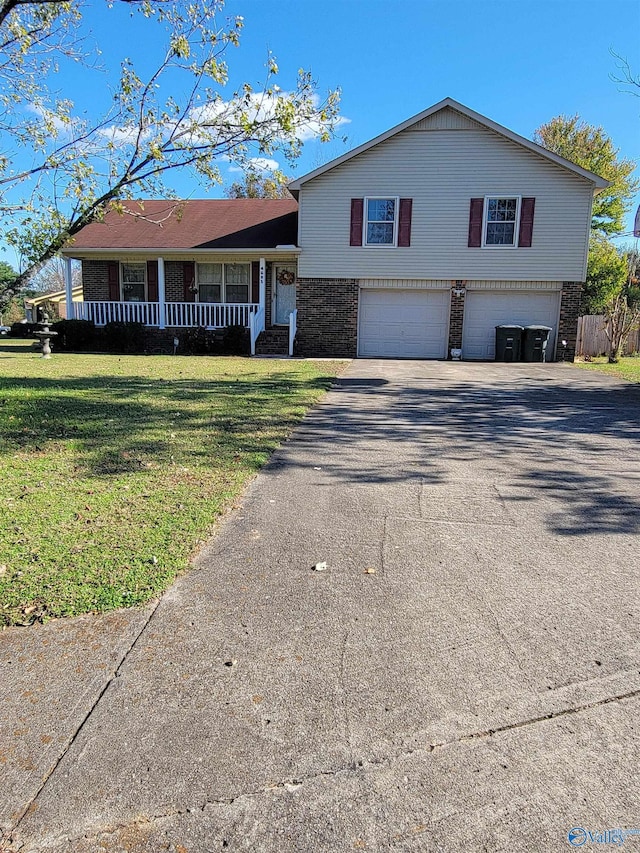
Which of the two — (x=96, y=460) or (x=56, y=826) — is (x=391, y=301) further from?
(x=56, y=826)

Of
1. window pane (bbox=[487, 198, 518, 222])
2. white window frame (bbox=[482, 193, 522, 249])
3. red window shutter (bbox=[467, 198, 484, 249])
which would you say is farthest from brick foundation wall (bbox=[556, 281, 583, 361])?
red window shutter (bbox=[467, 198, 484, 249])

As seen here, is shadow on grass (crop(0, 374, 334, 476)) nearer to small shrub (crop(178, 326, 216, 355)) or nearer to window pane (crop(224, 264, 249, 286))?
small shrub (crop(178, 326, 216, 355))

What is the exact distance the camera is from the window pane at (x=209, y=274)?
1962cm

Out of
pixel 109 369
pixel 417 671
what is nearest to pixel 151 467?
pixel 417 671

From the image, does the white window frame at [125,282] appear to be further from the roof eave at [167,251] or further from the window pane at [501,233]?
the window pane at [501,233]

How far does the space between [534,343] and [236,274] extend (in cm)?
1023

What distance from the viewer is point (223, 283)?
1962cm

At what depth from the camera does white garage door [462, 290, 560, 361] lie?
58.6ft

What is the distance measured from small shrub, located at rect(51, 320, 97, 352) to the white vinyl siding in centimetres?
759

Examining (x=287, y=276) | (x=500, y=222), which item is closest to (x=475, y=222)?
(x=500, y=222)

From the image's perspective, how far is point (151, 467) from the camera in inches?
191

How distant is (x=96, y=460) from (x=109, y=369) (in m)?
8.09

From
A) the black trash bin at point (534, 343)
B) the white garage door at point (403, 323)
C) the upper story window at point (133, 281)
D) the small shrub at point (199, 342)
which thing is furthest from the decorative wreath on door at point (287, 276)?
the black trash bin at point (534, 343)

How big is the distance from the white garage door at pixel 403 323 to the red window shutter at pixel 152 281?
287 inches
